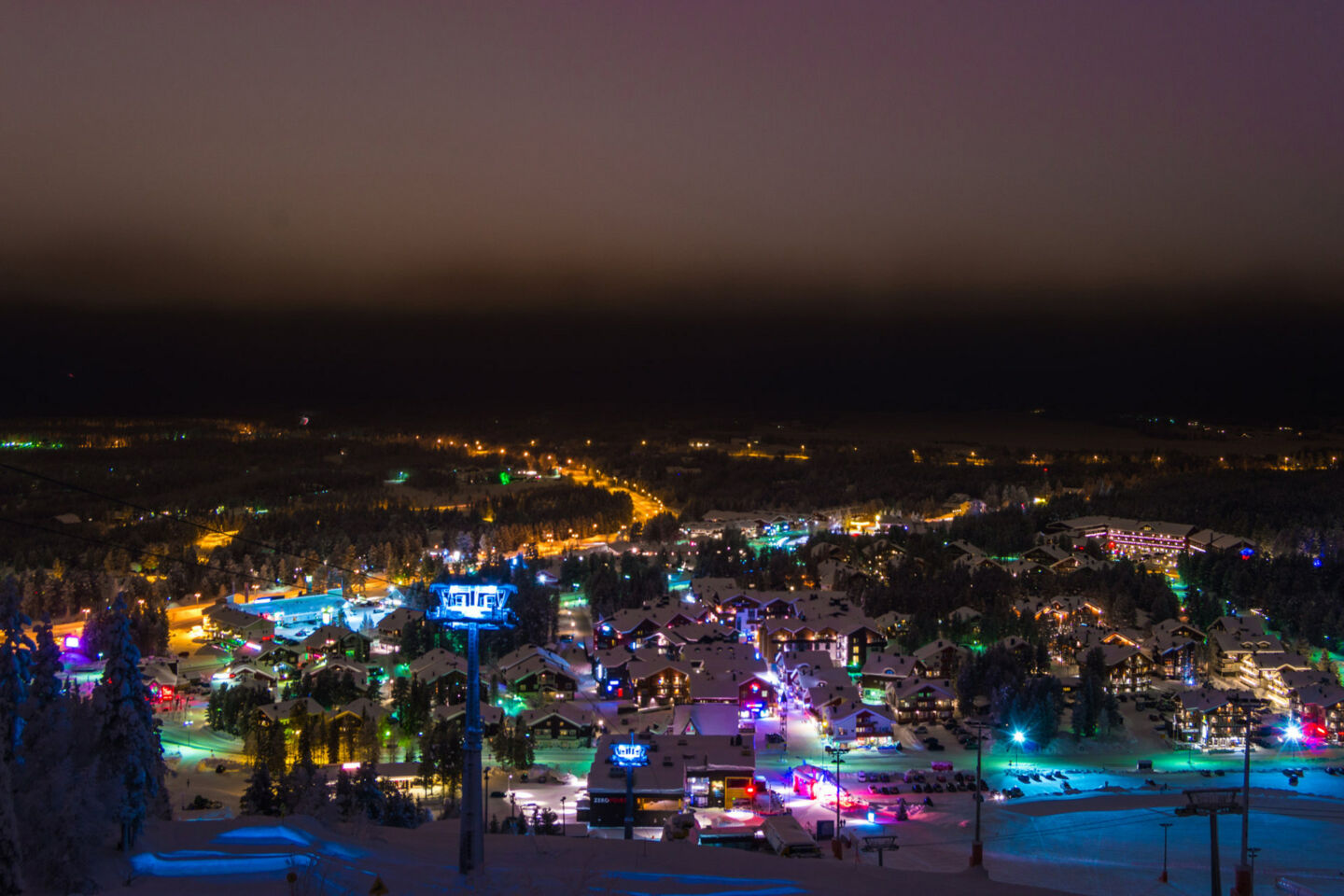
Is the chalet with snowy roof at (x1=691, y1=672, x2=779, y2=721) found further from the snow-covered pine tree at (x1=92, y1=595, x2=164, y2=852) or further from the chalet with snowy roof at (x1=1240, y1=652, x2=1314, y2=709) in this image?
the snow-covered pine tree at (x1=92, y1=595, x2=164, y2=852)

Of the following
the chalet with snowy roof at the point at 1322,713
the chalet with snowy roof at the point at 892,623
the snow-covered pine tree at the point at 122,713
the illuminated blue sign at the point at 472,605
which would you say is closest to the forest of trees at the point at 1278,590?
the chalet with snowy roof at the point at 1322,713

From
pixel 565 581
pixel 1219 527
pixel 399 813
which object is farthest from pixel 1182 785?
pixel 1219 527

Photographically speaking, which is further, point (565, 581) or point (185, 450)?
point (185, 450)

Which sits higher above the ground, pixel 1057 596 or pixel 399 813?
pixel 1057 596

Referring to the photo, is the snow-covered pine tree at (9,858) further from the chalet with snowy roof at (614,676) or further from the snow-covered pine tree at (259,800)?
the chalet with snowy roof at (614,676)

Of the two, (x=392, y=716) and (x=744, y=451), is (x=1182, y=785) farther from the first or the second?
(x=744, y=451)

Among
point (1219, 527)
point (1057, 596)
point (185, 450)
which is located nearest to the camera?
point (1057, 596)

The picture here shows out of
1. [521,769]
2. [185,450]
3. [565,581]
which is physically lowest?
[521,769]
